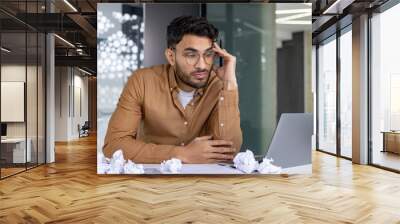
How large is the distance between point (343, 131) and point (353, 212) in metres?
5.62

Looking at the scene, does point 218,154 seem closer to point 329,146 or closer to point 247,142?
point 247,142

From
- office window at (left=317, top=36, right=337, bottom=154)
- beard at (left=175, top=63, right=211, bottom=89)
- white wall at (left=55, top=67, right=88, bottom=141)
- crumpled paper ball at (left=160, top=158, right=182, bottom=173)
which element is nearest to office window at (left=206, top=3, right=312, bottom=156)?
beard at (left=175, top=63, right=211, bottom=89)

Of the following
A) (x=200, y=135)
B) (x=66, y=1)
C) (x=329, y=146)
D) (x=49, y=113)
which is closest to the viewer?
(x=200, y=135)

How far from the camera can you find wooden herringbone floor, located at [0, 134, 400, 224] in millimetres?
3945

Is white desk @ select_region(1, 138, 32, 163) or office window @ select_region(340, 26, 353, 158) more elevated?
office window @ select_region(340, 26, 353, 158)

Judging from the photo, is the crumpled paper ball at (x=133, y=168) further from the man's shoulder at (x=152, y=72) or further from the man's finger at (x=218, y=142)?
the man's shoulder at (x=152, y=72)

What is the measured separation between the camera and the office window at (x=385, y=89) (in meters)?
7.09

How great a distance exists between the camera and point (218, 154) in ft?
20.0

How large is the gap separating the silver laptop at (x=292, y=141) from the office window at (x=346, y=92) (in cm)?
290

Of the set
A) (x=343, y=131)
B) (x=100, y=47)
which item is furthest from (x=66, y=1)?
(x=343, y=131)

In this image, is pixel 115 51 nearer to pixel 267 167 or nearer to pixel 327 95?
pixel 267 167

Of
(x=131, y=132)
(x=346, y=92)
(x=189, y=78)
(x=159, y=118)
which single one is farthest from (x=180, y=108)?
(x=346, y=92)

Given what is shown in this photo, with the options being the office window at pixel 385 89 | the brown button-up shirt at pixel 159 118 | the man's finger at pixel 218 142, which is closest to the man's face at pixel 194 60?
the brown button-up shirt at pixel 159 118

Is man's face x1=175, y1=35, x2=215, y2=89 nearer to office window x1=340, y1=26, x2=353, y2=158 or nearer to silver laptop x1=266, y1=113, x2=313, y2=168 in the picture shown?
silver laptop x1=266, y1=113, x2=313, y2=168
